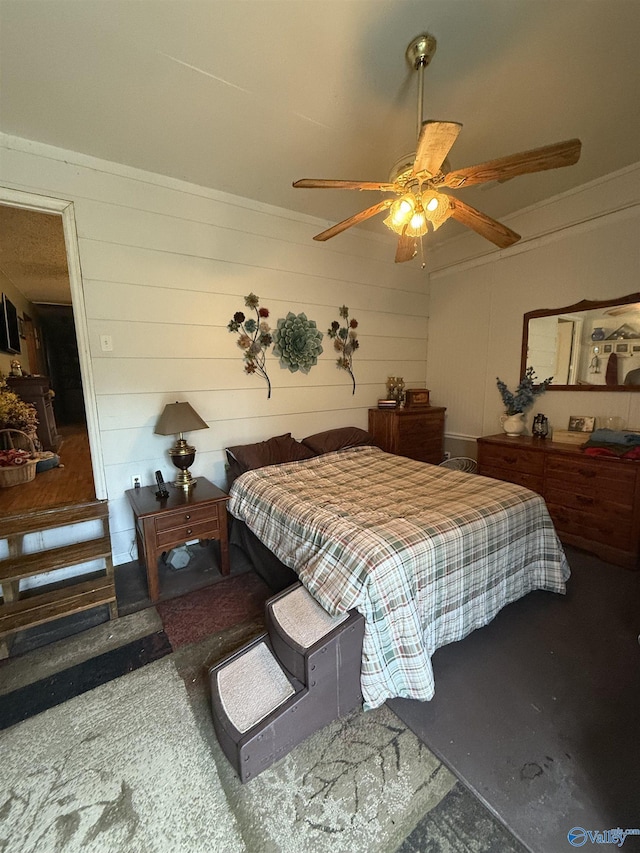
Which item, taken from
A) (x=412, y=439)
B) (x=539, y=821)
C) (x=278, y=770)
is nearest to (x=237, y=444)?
(x=412, y=439)

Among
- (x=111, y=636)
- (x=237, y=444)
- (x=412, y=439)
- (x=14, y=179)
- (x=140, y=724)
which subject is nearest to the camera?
(x=140, y=724)

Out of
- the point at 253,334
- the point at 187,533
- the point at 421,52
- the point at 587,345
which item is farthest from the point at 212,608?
the point at 587,345

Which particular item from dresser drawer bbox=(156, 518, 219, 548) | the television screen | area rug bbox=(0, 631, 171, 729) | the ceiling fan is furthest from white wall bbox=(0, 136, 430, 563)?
the television screen

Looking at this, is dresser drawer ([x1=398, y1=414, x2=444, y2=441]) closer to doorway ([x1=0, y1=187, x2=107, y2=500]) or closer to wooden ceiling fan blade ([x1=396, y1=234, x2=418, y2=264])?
wooden ceiling fan blade ([x1=396, y1=234, x2=418, y2=264])

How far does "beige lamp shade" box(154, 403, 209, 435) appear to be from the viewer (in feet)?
7.50

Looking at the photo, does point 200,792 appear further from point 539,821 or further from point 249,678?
point 539,821

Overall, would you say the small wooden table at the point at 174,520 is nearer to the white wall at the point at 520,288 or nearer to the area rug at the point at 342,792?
the area rug at the point at 342,792

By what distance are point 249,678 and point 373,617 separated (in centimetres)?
56

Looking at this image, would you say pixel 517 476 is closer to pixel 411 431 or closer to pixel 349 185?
pixel 411 431

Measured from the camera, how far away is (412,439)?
11.8ft

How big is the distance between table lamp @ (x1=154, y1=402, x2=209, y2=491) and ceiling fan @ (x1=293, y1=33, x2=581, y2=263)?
155 centimetres

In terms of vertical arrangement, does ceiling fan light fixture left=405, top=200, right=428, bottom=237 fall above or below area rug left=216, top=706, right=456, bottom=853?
above

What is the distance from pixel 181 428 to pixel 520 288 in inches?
128

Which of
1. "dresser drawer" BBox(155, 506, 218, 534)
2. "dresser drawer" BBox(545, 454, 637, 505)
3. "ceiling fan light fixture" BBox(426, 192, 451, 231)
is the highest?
"ceiling fan light fixture" BBox(426, 192, 451, 231)
